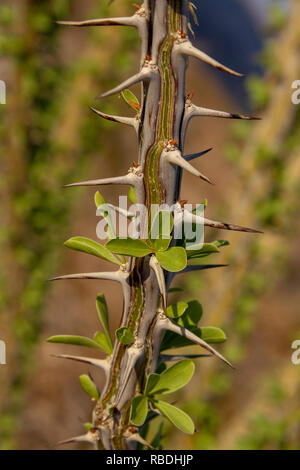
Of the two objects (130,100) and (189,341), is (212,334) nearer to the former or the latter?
(189,341)

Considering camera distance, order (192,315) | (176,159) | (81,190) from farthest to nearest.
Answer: (81,190), (192,315), (176,159)

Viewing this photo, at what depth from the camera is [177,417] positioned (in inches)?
16.5

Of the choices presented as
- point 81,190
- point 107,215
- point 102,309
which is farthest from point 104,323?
point 81,190

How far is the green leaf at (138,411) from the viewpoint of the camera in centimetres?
41

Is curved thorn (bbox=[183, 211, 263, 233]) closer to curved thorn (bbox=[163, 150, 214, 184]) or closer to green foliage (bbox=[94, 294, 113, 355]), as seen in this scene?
curved thorn (bbox=[163, 150, 214, 184])

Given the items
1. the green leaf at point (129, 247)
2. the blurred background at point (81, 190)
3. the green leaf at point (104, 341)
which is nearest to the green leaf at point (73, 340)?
the green leaf at point (104, 341)

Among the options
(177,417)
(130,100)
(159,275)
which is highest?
(130,100)

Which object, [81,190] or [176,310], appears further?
[81,190]

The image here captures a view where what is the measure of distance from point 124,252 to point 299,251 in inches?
169

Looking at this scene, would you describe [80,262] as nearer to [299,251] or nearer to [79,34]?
[299,251]

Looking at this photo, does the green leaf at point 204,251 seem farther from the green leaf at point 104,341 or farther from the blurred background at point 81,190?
the blurred background at point 81,190

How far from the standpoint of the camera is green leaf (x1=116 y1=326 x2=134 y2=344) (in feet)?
1.34

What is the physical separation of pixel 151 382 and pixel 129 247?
5.2 inches

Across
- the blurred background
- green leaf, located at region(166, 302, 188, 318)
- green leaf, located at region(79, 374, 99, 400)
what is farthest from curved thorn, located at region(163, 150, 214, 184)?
the blurred background
